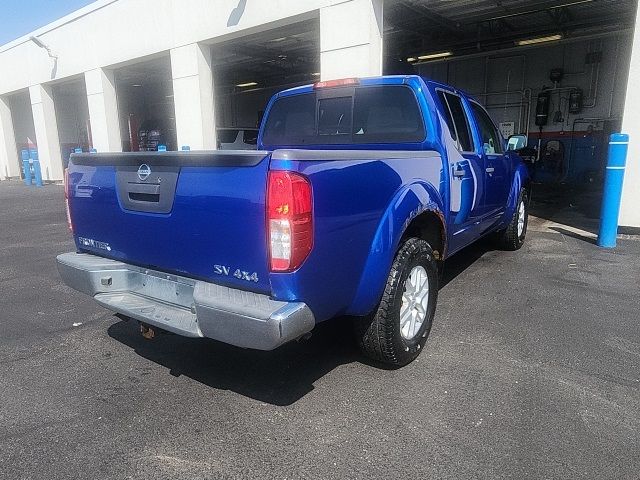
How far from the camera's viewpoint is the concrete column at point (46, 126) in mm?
18328

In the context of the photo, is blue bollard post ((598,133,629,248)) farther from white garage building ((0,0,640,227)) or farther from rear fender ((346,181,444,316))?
rear fender ((346,181,444,316))

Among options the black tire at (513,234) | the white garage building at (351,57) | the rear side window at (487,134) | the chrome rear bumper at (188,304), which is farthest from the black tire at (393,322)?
the white garage building at (351,57)

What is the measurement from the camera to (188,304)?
8.60 ft

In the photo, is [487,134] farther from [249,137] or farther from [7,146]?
[7,146]

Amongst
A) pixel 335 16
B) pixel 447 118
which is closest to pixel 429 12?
pixel 335 16

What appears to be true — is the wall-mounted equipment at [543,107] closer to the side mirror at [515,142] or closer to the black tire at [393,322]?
the side mirror at [515,142]

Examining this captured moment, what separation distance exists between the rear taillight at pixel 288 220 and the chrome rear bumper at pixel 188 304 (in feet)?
0.75

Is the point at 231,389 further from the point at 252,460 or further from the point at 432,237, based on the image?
the point at 432,237

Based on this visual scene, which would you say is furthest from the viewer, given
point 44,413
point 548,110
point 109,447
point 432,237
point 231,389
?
point 548,110

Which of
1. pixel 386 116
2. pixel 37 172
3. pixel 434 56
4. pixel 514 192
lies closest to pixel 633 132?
pixel 514 192

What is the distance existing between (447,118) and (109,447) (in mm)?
3455

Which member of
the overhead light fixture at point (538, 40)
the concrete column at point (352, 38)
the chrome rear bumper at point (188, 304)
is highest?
the overhead light fixture at point (538, 40)

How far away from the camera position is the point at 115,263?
3.01 m

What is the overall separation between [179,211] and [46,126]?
64.0ft
